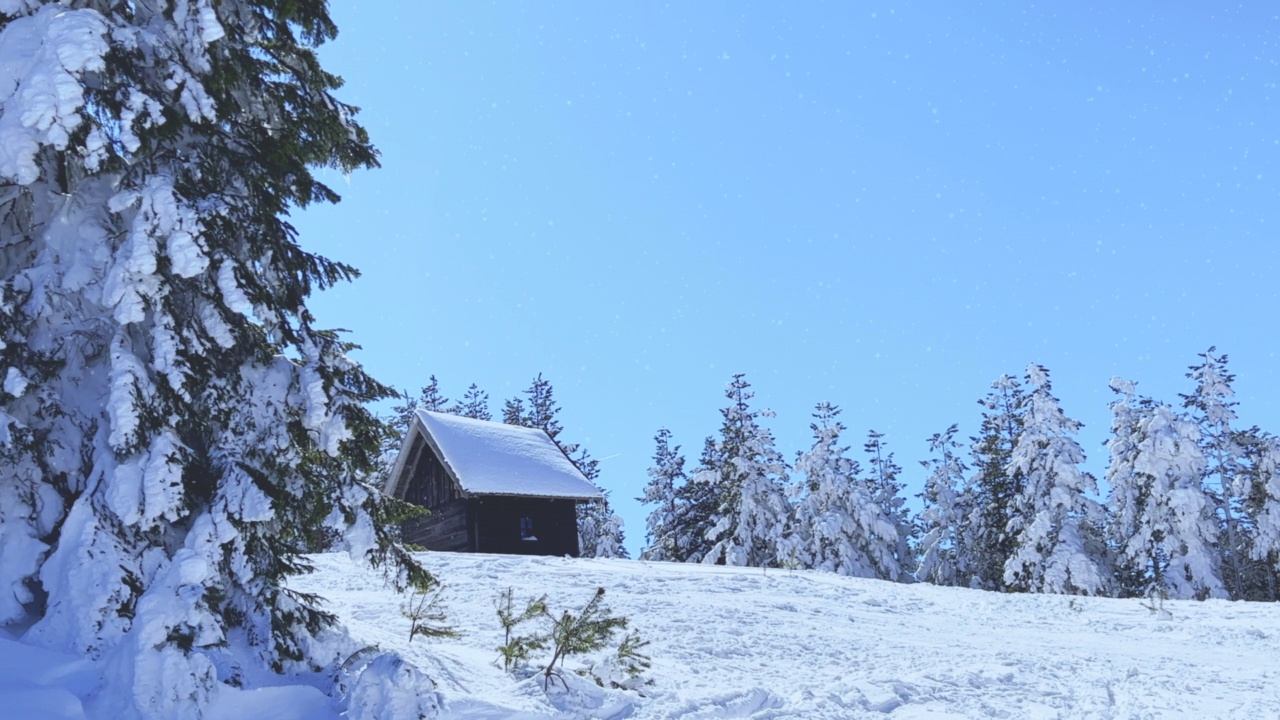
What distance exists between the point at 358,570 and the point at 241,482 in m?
12.0

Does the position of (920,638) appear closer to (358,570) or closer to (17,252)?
(358,570)

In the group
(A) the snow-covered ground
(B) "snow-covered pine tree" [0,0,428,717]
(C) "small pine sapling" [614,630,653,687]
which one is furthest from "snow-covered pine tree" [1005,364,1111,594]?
(B) "snow-covered pine tree" [0,0,428,717]

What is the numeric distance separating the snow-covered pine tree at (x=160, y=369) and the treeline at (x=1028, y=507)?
1200 inches

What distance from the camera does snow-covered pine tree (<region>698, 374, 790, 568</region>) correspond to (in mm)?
37750

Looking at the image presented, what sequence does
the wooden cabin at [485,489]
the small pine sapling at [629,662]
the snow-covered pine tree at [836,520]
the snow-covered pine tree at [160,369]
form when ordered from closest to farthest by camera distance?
the snow-covered pine tree at [160,369], the small pine sapling at [629,662], the wooden cabin at [485,489], the snow-covered pine tree at [836,520]

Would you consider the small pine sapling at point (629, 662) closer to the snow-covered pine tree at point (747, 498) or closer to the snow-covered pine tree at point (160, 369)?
the snow-covered pine tree at point (160, 369)

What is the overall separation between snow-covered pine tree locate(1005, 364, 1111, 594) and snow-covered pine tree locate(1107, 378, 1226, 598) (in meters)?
2.23

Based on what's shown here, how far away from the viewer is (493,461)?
26047 mm

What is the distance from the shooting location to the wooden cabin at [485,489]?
82.8ft

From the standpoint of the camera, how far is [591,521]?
46.0 metres

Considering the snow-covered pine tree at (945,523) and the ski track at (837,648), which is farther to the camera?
the snow-covered pine tree at (945,523)

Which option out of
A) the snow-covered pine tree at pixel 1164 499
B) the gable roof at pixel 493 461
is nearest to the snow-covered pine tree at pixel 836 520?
the snow-covered pine tree at pixel 1164 499

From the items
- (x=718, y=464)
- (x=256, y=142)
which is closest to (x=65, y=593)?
(x=256, y=142)

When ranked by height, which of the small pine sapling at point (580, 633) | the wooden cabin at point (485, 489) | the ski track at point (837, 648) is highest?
the wooden cabin at point (485, 489)
